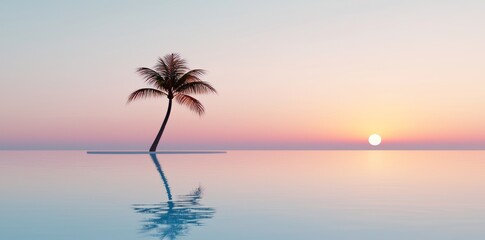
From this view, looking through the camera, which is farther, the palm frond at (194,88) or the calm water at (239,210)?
the palm frond at (194,88)

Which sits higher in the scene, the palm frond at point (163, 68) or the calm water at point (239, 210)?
the palm frond at point (163, 68)

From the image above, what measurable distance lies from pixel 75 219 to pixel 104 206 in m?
1.76

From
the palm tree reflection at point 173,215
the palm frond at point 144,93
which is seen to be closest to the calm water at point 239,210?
the palm tree reflection at point 173,215

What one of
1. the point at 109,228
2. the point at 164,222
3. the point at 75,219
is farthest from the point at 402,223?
the point at 75,219

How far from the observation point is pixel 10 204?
1180cm

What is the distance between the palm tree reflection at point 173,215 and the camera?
8375 mm

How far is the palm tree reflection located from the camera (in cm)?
838

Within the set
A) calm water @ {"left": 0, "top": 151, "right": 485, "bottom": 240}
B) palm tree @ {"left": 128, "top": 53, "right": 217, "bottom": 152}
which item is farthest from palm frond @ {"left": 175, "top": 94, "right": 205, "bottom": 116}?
calm water @ {"left": 0, "top": 151, "right": 485, "bottom": 240}

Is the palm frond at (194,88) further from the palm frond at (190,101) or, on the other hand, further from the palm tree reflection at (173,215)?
the palm tree reflection at (173,215)

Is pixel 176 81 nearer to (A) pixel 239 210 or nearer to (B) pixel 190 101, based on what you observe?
(B) pixel 190 101

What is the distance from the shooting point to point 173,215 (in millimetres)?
10094

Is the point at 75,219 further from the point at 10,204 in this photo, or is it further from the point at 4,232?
the point at 10,204

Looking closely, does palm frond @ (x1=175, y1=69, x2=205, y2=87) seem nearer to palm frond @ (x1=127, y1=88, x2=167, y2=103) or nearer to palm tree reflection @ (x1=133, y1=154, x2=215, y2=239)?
palm frond @ (x1=127, y1=88, x2=167, y2=103)

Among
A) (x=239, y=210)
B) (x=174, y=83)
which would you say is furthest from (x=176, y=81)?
(x=239, y=210)
